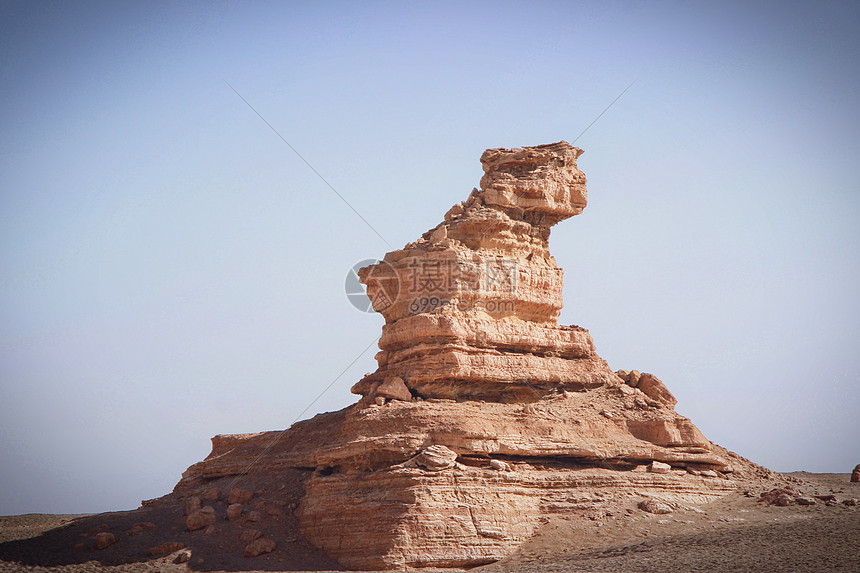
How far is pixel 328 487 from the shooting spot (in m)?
26.5

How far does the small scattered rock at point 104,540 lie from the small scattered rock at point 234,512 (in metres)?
3.33

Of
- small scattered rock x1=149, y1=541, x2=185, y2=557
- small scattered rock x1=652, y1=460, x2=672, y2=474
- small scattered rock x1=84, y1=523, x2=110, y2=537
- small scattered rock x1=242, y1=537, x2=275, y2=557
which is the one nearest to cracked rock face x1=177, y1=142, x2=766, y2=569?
small scattered rock x1=652, y1=460, x2=672, y2=474

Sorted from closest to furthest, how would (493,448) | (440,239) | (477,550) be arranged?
(477,550)
(493,448)
(440,239)

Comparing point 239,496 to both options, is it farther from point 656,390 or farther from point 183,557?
point 656,390

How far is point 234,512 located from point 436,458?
22.7ft

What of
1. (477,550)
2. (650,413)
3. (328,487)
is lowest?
(477,550)

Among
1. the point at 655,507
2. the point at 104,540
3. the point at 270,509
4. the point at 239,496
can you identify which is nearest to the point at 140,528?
the point at 104,540

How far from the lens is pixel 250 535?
26.5m

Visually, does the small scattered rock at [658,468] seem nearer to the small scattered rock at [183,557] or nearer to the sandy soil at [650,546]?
the sandy soil at [650,546]

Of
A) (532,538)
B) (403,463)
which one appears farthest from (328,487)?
(532,538)

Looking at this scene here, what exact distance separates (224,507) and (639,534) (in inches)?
498

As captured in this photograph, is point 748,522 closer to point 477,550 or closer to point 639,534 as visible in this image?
point 639,534

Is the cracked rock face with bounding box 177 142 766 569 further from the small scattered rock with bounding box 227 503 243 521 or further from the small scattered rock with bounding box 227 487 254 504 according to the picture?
the small scattered rock with bounding box 227 503 243 521

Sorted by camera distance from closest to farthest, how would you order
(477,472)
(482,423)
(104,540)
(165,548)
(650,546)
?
(650,546) < (477,472) < (165,548) < (104,540) < (482,423)
